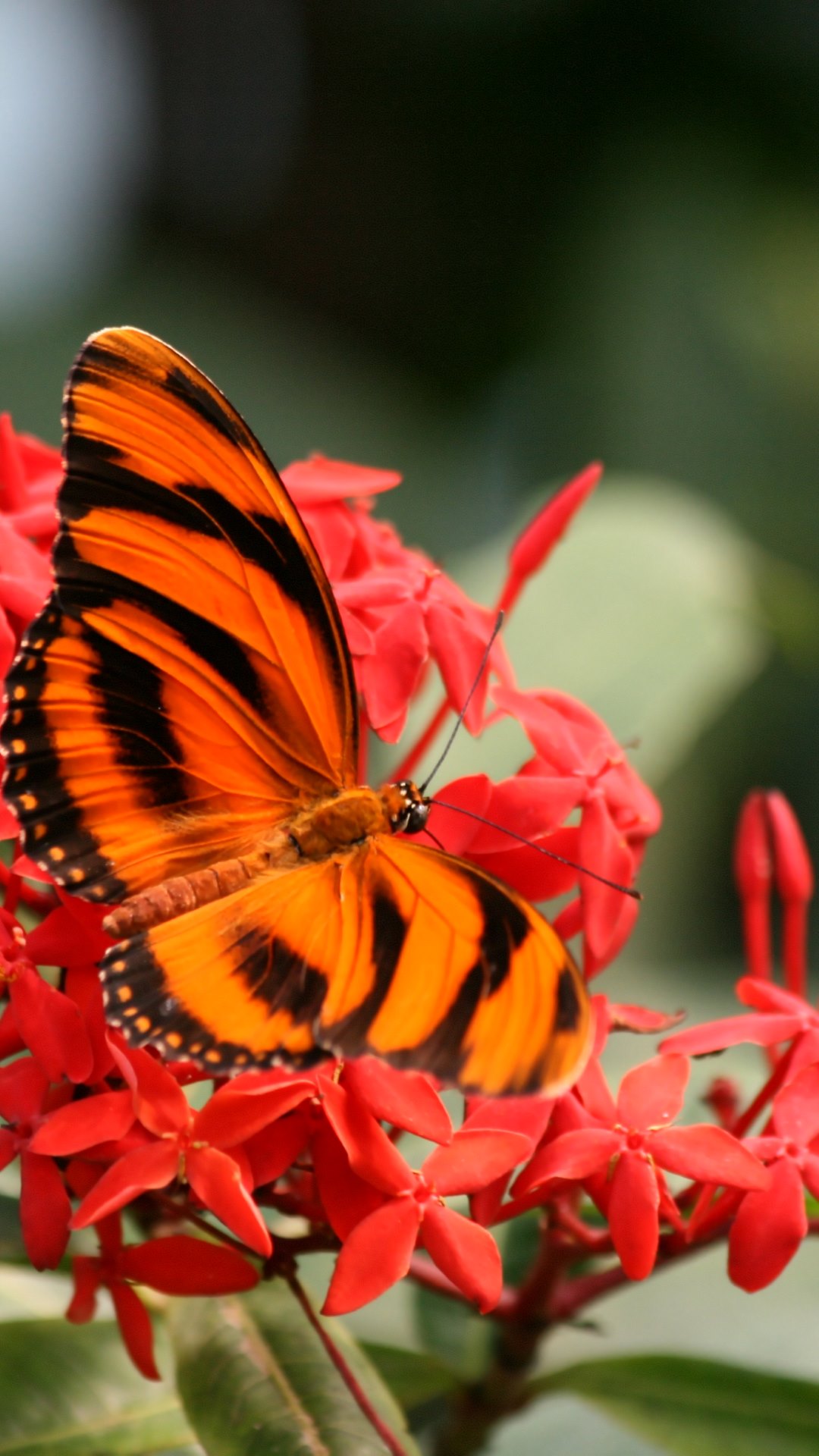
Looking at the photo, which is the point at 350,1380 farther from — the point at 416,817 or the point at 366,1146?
the point at 416,817

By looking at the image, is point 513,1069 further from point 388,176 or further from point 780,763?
point 388,176

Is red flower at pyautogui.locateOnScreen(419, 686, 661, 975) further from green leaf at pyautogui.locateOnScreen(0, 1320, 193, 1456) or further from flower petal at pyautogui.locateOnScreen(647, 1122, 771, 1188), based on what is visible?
green leaf at pyautogui.locateOnScreen(0, 1320, 193, 1456)

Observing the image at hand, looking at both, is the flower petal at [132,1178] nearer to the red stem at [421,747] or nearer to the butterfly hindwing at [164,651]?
the butterfly hindwing at [164,651]

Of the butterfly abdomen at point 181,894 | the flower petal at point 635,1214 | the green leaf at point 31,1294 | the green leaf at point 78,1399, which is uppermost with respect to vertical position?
the butterfly abdomen at point 181,894

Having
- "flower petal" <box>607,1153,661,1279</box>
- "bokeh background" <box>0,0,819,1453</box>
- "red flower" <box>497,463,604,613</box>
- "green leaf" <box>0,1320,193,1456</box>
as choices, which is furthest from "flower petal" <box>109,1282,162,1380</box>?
"bokeh background" <box>0,0,819,1453</box>

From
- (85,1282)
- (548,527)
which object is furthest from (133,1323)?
(548,527)

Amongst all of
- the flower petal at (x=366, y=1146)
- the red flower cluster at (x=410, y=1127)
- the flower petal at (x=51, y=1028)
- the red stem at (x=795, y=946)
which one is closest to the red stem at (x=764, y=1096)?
the red flower cluster at (x=410, y=1127)

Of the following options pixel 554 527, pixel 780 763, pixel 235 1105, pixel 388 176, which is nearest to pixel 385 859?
pixel 235 1105
